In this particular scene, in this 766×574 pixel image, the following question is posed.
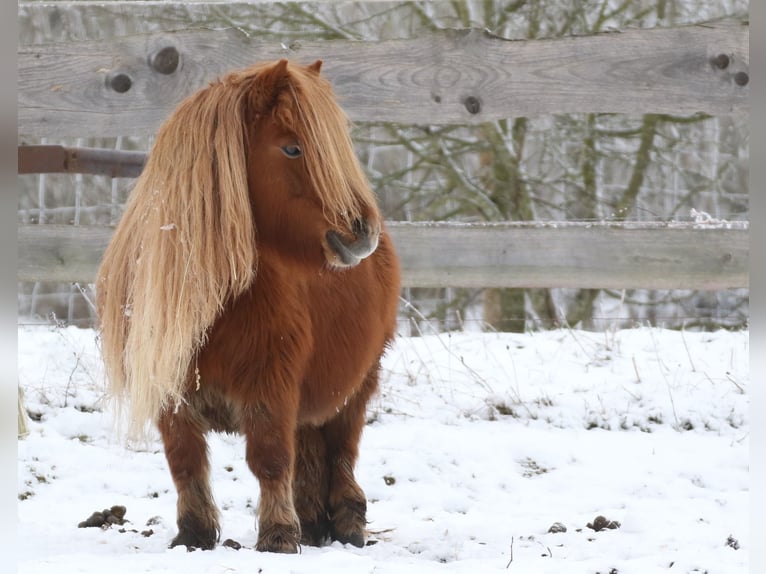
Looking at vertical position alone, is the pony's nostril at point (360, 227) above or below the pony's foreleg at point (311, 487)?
above

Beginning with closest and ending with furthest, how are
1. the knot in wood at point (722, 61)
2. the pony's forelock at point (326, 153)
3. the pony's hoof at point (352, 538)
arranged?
A: the pony's forelock at point (326, 153) → the pony's hoof at point (352, 538) → the knot in wood at point (722, 61)

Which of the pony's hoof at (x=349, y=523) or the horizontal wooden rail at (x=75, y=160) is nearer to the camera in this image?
the pony's hoof at (x=349, y=523)

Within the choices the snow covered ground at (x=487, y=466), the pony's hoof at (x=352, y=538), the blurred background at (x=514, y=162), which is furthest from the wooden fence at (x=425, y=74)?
the blurred background at (x=514, y=162)

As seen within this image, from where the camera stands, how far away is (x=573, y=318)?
32.2ft

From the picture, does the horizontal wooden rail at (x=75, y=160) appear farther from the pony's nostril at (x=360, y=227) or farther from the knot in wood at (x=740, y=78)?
the knot in wood at (x=740, y=78)

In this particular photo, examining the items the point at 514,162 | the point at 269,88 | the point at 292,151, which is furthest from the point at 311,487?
the point at 514,162

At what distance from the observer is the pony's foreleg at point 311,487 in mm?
3568

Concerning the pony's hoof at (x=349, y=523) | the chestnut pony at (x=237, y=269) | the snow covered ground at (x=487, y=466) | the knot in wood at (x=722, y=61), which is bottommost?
the snow covered ground at (x=487, y=466)

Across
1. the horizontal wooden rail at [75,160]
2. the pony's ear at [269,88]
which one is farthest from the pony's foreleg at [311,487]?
the horizontal wooden rail at [75,160]

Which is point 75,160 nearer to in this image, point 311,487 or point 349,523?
point 311,487

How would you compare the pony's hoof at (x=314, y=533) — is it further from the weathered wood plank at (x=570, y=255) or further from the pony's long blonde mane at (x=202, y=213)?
the weathered wood plank at (x=570, y=255)

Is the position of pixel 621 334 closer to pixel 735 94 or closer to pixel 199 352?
pixel 735 94

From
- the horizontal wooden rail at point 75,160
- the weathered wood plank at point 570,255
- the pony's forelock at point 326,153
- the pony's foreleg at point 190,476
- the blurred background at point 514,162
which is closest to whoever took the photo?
the pony's forelock at point 326,153

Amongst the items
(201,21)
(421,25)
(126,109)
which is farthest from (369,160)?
(126,109)
